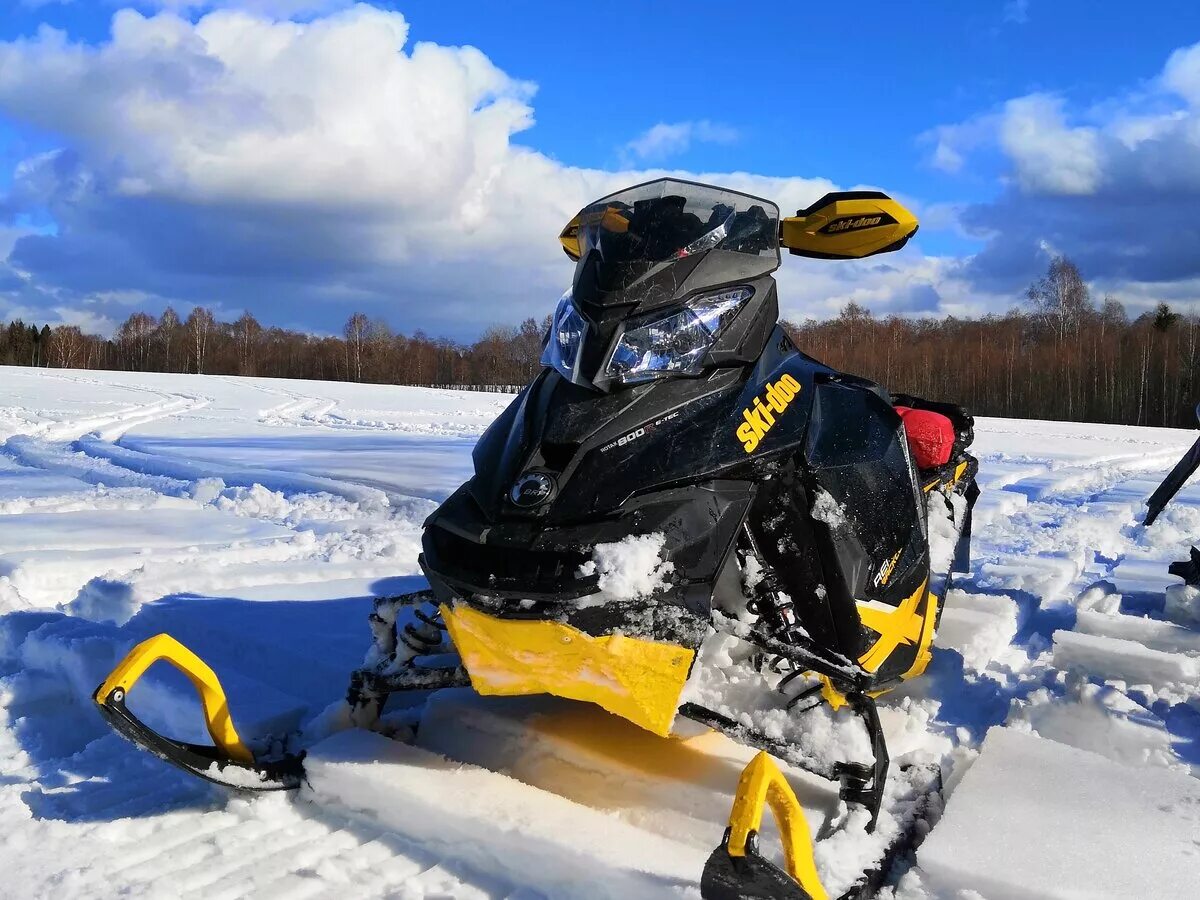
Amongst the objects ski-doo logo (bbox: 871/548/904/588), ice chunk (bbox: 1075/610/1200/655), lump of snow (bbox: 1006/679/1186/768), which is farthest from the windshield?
ice chunk (bbox: 1075/610/1200/655)

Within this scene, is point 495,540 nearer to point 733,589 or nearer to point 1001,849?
point 733,589

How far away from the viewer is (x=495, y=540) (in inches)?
78.2

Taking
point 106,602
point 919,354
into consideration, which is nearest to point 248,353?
point 919,354

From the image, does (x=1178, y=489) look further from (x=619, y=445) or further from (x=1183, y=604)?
(x=619, y=445)

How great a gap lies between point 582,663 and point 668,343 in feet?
2.56

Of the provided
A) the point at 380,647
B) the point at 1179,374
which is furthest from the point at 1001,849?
the point at 1179,374

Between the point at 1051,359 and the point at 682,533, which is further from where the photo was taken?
the point at 1051,359

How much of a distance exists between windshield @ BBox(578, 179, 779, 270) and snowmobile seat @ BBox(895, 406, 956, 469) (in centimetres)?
144

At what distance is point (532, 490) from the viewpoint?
2.03m

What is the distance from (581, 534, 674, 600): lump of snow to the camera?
1881mm

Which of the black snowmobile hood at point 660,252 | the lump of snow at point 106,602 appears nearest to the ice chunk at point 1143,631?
the black snowmobile hood at point 660,252

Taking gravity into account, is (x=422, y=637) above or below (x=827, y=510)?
below

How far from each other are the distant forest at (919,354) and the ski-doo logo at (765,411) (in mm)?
26457

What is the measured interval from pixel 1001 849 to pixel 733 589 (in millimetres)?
832
